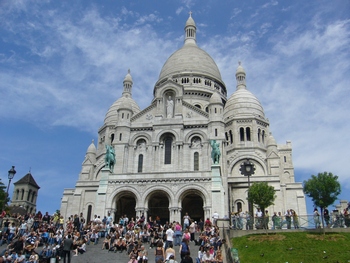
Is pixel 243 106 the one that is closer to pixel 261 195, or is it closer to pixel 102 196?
pixel 261 195

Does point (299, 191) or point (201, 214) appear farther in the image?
point (299, 191)

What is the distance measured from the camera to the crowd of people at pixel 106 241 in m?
19.5

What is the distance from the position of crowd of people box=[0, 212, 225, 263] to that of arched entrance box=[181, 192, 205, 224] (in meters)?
11.0

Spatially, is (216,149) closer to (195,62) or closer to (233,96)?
(233,96)

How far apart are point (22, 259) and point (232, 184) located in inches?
1317

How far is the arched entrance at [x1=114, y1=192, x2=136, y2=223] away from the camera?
41859 mm

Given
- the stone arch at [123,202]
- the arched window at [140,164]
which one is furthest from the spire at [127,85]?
the stone arch at [123,202]

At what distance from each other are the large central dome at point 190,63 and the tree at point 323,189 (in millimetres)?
30663

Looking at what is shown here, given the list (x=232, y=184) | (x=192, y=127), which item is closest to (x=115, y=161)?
(x=192, y=127)

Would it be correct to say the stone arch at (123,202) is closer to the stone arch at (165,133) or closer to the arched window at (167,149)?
the arched window at (167,149)

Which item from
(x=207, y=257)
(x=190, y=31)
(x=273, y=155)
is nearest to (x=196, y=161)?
(x=273, y=155)

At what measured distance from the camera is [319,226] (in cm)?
2666

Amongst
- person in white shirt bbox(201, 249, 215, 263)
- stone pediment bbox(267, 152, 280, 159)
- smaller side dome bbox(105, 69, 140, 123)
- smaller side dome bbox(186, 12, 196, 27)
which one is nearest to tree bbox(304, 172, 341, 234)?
stone pediment bbox(267, 152, 280, 159)

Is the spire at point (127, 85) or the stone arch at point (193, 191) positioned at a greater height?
the spire at point (127, 85)
